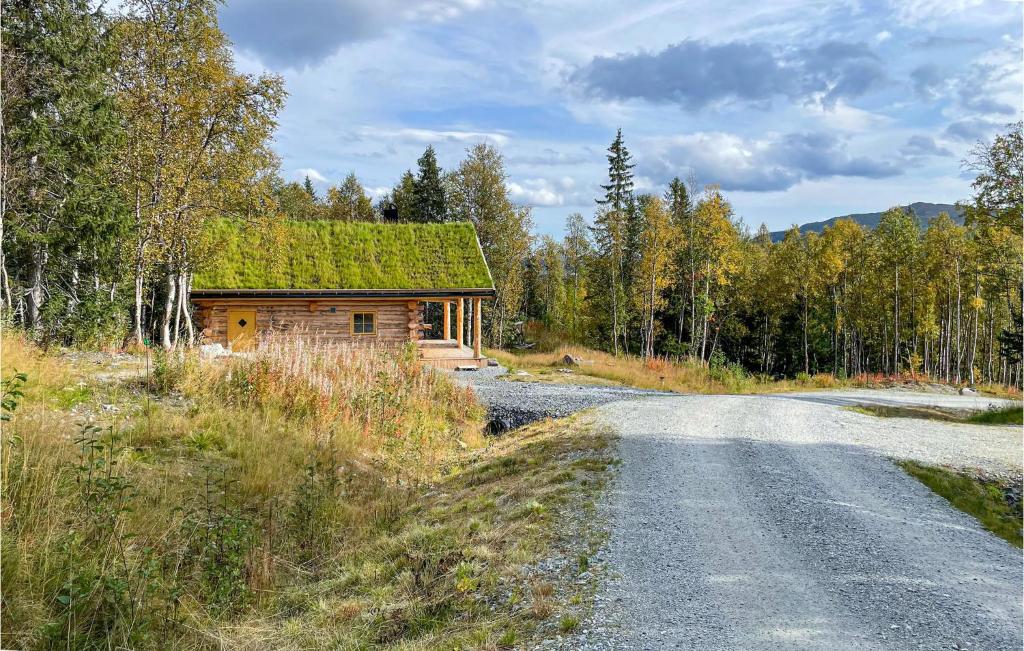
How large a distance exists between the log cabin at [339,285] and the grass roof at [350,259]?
36 mm

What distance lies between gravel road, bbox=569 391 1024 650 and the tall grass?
2636mm

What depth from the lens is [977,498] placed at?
668 cm

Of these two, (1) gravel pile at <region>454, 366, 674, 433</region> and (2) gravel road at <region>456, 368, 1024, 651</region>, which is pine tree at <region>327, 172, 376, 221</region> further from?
(2) gravel road at <region>456, 368, 1024, 651</region>

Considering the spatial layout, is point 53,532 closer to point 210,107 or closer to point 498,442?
point 498,442

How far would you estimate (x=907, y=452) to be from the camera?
8406 mm

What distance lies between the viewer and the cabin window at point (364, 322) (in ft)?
70.8

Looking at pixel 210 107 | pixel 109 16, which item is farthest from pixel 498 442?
pixel 109 16

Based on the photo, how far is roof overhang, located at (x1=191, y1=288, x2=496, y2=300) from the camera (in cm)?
1973

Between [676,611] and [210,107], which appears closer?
[676,611]

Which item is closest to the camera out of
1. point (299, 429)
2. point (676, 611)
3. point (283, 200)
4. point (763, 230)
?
point (676, 611)

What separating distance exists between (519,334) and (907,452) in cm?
3462

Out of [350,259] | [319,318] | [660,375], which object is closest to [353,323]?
[319,318]

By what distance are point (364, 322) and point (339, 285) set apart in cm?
165

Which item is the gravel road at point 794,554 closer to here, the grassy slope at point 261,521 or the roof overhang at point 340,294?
the grassy slope at point 261,521
